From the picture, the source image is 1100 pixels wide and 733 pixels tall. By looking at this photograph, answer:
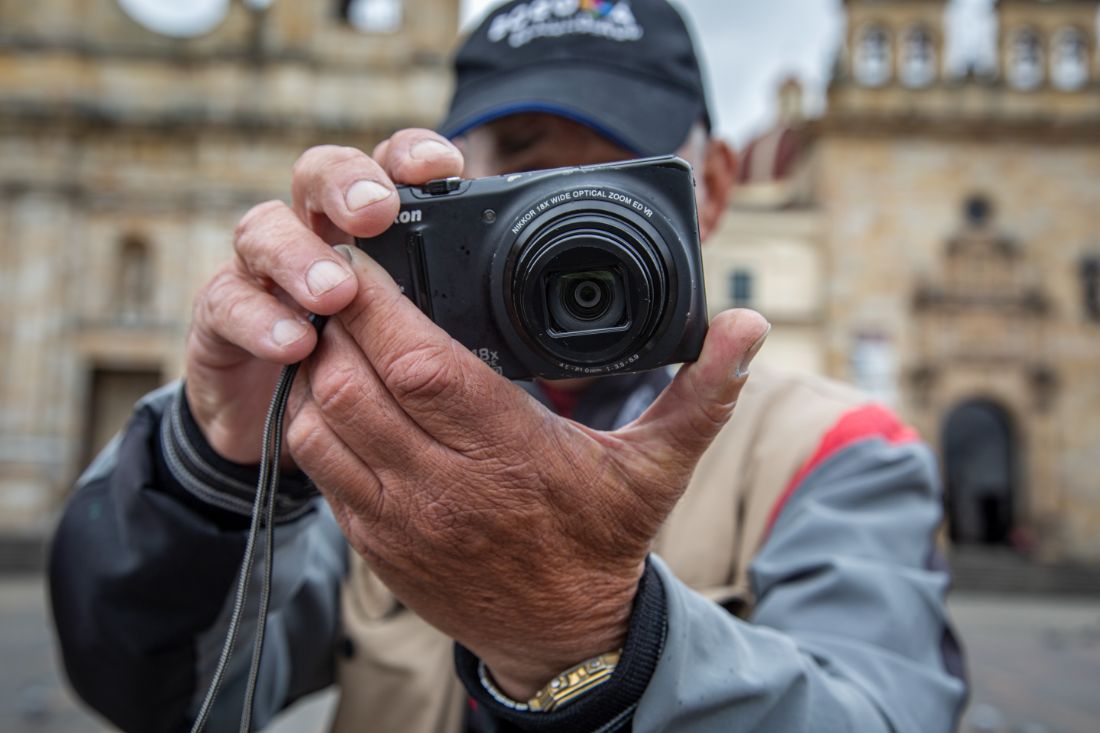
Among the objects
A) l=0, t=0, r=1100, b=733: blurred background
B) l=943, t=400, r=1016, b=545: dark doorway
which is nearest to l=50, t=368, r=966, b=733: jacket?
l=0, t=0, r=1100, b=733: blurred background

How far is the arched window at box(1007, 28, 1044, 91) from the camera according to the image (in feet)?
80.8

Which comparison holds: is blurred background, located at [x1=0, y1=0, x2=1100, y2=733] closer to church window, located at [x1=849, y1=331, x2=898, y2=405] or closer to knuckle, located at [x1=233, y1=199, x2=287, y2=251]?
church window, located at [x1=849, y1=331, x2=898, y2=405]

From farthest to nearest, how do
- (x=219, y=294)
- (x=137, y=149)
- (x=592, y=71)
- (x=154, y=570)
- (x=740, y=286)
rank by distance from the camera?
(x=740, y=286), (x=137, y=149), (x=592, y=71), (x=154, y=570), (x=219, y=294)

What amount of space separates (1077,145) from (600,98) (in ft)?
86.2

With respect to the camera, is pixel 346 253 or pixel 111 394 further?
pixel 111 394

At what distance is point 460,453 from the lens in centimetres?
117

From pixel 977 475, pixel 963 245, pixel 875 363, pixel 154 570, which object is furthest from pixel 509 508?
pixel 977 475

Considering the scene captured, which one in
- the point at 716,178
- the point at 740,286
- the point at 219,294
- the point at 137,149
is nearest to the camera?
the point at 219,294

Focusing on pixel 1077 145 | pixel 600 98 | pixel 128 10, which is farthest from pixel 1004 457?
pixel 600 98

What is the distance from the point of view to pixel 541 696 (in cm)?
126

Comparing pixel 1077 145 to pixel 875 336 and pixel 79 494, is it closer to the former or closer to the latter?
pixel 875 336

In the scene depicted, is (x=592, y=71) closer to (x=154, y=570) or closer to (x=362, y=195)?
(x=362, y=195)

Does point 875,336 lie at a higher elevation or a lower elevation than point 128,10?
lower

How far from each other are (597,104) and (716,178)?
1.85ft
